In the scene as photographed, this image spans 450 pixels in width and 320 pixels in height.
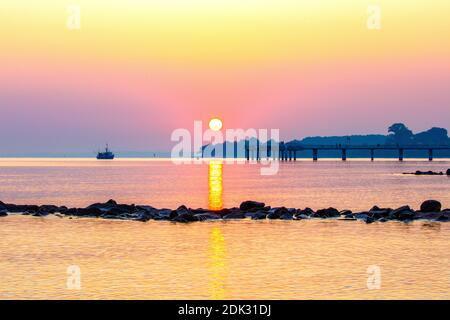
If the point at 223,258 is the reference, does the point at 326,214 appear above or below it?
above

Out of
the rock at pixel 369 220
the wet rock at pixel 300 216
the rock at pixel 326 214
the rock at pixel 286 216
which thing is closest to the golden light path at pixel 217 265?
the rock at pixel 286 216

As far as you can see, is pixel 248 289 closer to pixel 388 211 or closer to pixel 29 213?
pixel 388 211

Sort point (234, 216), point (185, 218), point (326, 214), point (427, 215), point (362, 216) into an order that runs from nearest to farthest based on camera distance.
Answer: point (185, 218)
point (427, 215)
point (362, 216)
point (234, 216)
point (326, 214)

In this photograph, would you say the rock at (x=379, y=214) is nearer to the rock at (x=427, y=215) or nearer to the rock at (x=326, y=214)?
the rock at (x=427, y=215)

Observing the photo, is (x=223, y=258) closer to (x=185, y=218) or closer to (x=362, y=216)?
(x=185, y=218)

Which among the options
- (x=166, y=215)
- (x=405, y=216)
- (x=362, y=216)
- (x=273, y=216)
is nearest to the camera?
(x=405, y=216)

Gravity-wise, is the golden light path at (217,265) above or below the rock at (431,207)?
below

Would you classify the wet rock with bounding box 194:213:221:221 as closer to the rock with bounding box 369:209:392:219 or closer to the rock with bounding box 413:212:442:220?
the rock with bounding box 369:209:392:219

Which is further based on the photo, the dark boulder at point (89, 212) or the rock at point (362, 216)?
the dark boulder at point (89, 212)

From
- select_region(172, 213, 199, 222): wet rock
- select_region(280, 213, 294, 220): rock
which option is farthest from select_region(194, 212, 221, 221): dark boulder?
select_region(280, 213, 294, 220): rock

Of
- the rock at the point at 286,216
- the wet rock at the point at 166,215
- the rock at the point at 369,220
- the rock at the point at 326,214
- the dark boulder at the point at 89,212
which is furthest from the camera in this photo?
the dark boulder at the point at 89,212

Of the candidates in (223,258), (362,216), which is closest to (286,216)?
(362,216)

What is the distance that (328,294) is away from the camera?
86.1 feet
